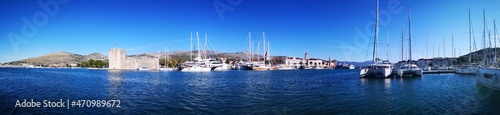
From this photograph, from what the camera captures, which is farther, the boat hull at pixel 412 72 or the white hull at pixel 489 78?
the boat hull at pixel 412 72

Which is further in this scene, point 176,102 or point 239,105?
point 176,102

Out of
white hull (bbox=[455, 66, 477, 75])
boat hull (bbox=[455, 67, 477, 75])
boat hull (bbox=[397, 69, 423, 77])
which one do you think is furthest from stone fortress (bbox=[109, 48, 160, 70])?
boat hull (bbox=[455, 67, 477, 75])

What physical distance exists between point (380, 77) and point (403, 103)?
29.3 metres

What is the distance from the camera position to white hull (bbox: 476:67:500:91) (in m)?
22.6

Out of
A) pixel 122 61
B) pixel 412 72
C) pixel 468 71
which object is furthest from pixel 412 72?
pixel 122 61

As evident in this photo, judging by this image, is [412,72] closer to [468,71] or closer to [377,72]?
[377,72]

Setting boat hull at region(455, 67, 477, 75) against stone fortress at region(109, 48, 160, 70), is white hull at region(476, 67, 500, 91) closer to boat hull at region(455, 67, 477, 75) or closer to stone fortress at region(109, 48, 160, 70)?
boat hull at region(455, 67, 477, 75)

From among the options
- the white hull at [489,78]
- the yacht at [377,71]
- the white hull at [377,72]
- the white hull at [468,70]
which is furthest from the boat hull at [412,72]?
the white hull at [489,78]

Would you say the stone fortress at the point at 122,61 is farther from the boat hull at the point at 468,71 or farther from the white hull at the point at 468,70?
the boat hull at the point at 468,71

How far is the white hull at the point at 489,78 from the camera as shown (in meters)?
22.6

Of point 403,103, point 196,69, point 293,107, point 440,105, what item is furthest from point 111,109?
point 196,69

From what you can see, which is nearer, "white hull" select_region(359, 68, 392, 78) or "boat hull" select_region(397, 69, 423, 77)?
"white hull" select_region(359, 68, 392, 78)

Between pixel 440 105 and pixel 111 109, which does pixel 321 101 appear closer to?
pixel 440 105

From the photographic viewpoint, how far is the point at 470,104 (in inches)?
703
